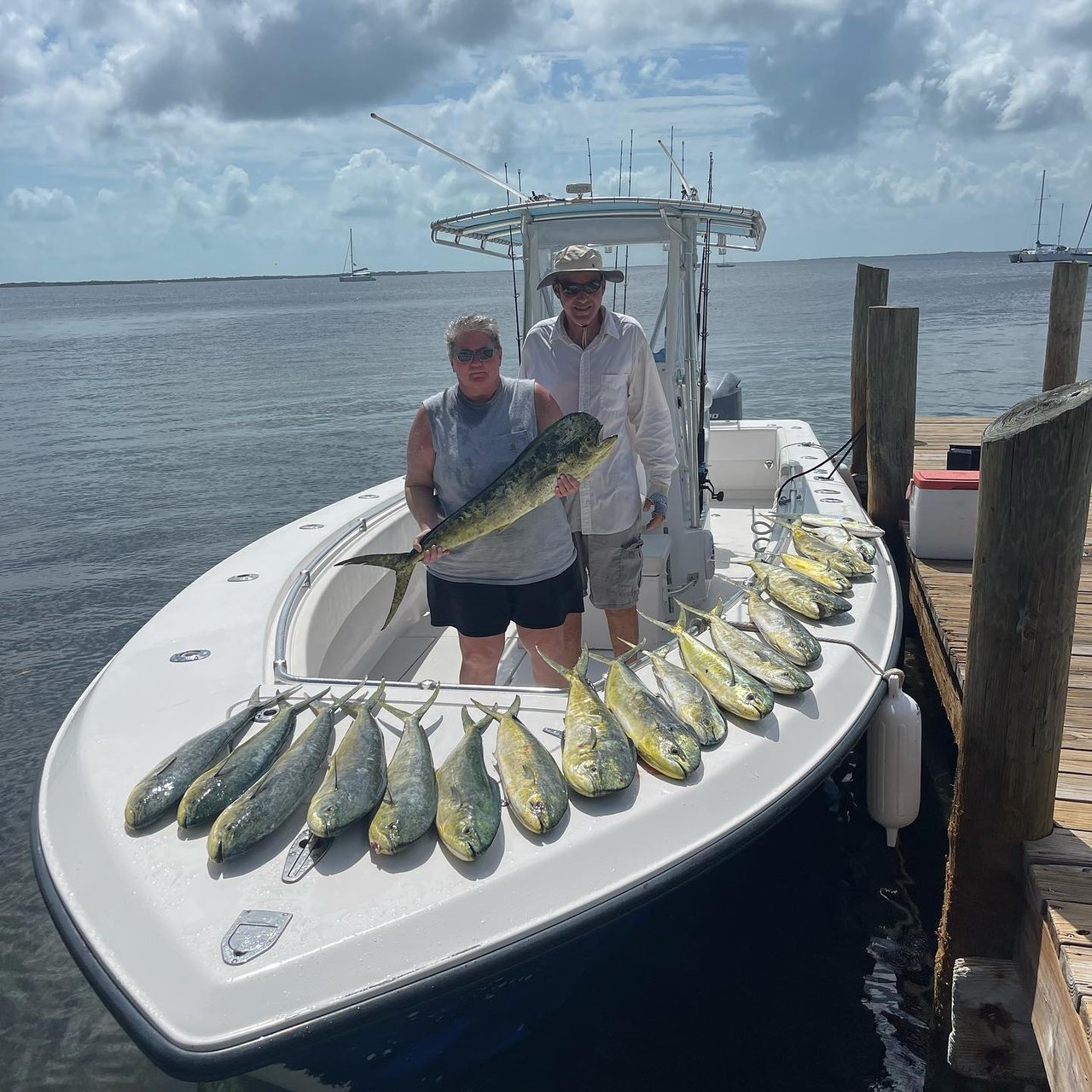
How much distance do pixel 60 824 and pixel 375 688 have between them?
1.04 meters

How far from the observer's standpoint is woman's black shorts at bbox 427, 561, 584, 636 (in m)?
3.52

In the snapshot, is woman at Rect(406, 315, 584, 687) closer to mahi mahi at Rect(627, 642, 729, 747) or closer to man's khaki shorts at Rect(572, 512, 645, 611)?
man's khaki shorts at Rect(572, 512, 645, 611)

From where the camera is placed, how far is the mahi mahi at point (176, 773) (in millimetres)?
2631

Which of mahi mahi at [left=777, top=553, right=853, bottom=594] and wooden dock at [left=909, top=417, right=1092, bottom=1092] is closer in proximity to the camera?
wooden dock at [left=909, top=417, right=1092, bottom=1092]

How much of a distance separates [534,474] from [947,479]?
2.90 m

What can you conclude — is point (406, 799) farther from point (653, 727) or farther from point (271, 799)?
point (653, 727)

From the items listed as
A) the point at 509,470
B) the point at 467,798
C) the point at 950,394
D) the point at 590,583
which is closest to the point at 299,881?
the point at 467,798

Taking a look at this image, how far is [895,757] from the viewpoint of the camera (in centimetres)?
360

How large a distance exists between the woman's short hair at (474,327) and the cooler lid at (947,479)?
9.59ft

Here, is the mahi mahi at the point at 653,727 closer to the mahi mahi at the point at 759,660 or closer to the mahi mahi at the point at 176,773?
the mahi mahi at the point at 759,660

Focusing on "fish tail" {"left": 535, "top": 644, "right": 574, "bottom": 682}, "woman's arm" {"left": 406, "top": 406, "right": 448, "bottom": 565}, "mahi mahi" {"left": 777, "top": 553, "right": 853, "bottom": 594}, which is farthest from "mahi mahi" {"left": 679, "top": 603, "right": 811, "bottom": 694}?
"woman's arm" {"left": 406, "top": 406, "right": 448, "bottom": 565}

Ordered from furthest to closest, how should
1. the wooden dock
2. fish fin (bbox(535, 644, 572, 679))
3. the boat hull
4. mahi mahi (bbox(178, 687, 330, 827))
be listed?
fish fin (bbox(535, 644, 572, 679))
mahi mahi (bbox(178, 687, 330, 827))
the wooden dock
the boat hull

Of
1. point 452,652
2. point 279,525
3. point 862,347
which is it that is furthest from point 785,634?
point 279,525

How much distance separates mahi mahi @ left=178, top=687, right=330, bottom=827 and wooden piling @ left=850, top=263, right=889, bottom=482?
554cm
